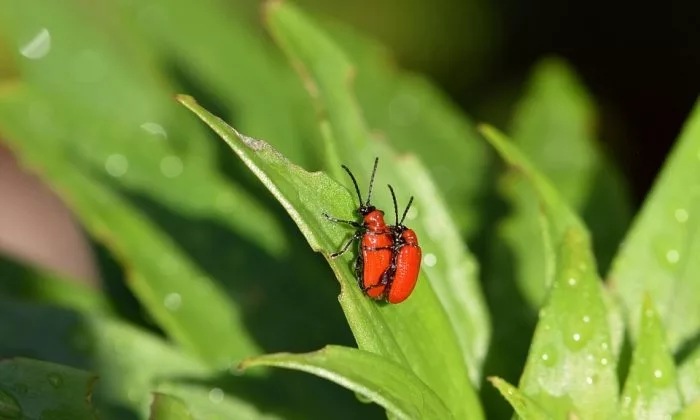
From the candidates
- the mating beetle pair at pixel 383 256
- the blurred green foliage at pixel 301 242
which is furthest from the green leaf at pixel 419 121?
the mating beetle pair at pixel 383 256

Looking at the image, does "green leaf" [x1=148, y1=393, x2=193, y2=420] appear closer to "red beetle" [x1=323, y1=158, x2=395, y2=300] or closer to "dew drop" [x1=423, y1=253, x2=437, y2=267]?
"red beetle" [x1=323, y1=158, x2=395, y2=300]

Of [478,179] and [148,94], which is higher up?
[148,94]

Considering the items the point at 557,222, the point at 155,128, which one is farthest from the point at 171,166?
the point at 557,222

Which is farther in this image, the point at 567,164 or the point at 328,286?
the point at 567,164

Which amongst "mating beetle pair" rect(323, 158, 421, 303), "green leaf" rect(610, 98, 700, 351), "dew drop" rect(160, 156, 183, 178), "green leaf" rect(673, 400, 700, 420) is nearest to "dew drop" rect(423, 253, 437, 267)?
"mating beetle pair" rect(323, 158, 421, 303)

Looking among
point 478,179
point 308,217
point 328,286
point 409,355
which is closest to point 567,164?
point 478,179

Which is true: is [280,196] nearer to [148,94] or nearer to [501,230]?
[501,230]
